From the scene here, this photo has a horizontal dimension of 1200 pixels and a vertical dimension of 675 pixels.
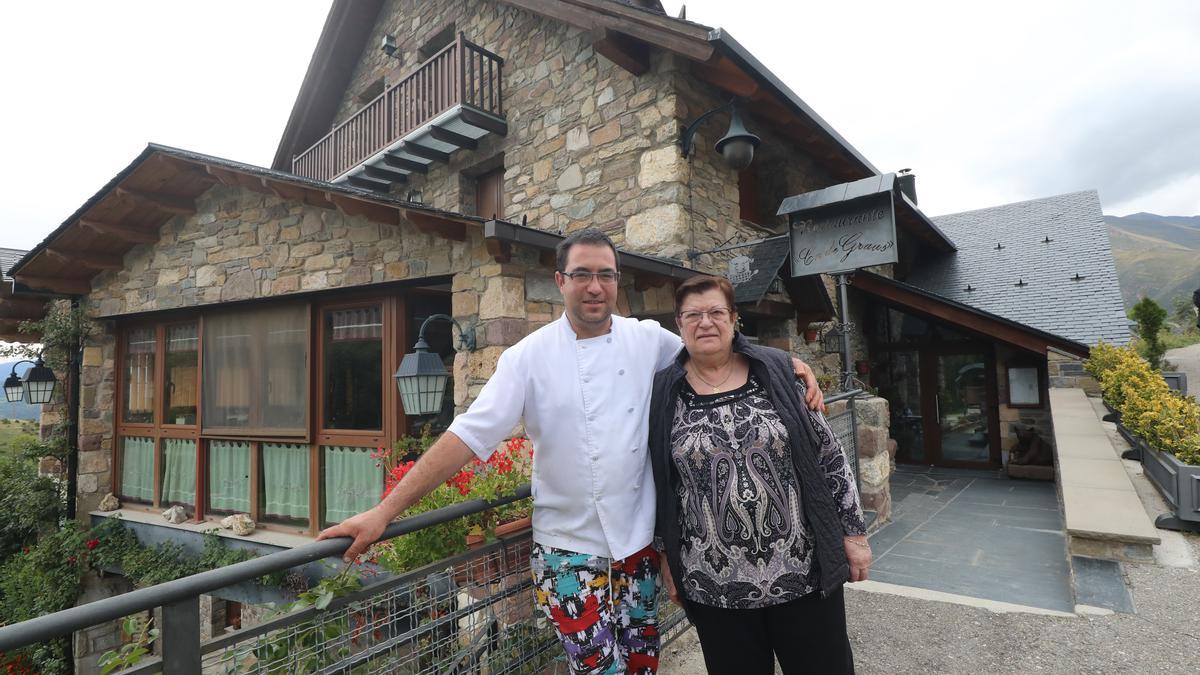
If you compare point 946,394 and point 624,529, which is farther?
point 946,394

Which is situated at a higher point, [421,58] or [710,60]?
[421,58]

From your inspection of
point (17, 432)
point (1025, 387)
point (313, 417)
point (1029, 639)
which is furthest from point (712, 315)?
point (17, 432)

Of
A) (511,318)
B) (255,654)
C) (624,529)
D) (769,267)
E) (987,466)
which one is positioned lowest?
(987,466)

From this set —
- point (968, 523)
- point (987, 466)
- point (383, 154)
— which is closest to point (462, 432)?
point (968, 523)

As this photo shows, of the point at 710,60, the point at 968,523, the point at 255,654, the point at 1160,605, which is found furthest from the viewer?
the point at 968,523

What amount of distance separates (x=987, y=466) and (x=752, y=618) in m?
8.95

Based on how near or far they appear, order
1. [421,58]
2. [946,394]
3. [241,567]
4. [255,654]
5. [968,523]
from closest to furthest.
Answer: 1. [241,567]
2. [255,654]
3. [968,523]
4. [421,58]
5. [946,394]

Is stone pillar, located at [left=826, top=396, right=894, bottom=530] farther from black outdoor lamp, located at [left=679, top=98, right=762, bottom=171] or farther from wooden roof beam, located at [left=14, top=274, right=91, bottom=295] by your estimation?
wooden roof beam, located at [left=14, top=274, right=91, bottom=295]

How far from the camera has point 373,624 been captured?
1.58 m

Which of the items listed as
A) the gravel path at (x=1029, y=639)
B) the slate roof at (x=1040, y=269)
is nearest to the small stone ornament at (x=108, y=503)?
the gravel path at (x=1029, y=639)

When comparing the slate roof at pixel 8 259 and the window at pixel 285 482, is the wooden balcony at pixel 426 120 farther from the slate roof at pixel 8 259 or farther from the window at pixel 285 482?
the window at pixel 285 482

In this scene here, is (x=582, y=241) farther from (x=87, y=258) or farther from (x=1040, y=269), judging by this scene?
(x=1040, y=269)

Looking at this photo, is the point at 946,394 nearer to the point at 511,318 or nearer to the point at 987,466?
the point at 987,466

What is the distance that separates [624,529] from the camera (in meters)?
1.56
